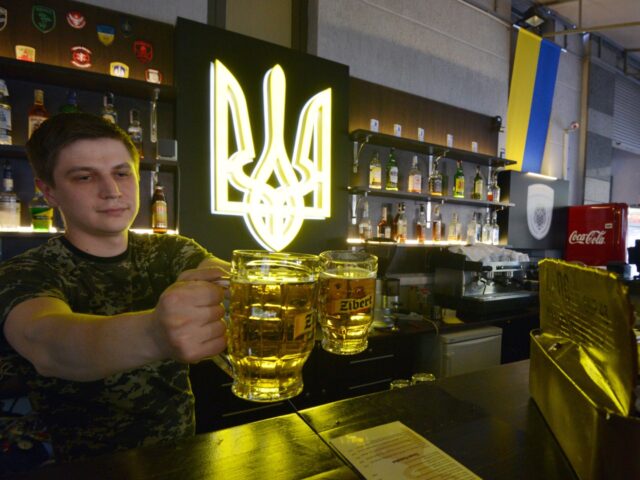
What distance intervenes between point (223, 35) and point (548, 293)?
2.64m

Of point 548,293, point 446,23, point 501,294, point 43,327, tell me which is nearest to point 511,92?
point 446,23

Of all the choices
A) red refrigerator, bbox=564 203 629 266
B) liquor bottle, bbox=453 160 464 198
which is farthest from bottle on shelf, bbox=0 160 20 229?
red refrigerator, bbox=564 203 629 266

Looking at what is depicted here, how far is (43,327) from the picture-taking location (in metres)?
0.74

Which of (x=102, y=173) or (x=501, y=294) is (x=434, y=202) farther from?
(x=102, y=173)

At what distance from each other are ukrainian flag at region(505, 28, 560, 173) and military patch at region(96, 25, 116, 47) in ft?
14.0

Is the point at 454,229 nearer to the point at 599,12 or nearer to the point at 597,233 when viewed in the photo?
the point at 597,233

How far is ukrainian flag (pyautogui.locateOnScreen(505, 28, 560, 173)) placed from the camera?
448 centimetres

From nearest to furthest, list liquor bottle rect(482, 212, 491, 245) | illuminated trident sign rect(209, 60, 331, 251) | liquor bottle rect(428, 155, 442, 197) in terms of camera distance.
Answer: illuminated trident sign rect(209, 60, 331, 251)
liquor bottle rect(428, 155, 442, 197)
liquor bottle rect(482, 212, 491, 245)

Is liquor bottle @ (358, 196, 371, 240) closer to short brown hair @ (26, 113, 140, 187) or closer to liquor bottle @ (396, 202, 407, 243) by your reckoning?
liquor bottle @ (396, 202, 407, 243)

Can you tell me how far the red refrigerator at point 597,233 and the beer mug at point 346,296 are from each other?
206 inches

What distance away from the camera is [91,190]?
1.18 m

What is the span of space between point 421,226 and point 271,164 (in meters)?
1.77

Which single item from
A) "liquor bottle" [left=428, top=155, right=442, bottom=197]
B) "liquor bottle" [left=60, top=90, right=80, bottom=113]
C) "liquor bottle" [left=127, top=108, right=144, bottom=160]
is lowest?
"liquor bottle" [left=428, top=155, right=442, bottom=197]

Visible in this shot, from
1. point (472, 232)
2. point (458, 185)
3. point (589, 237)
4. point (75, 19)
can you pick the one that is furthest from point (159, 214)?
point (589, 237)
